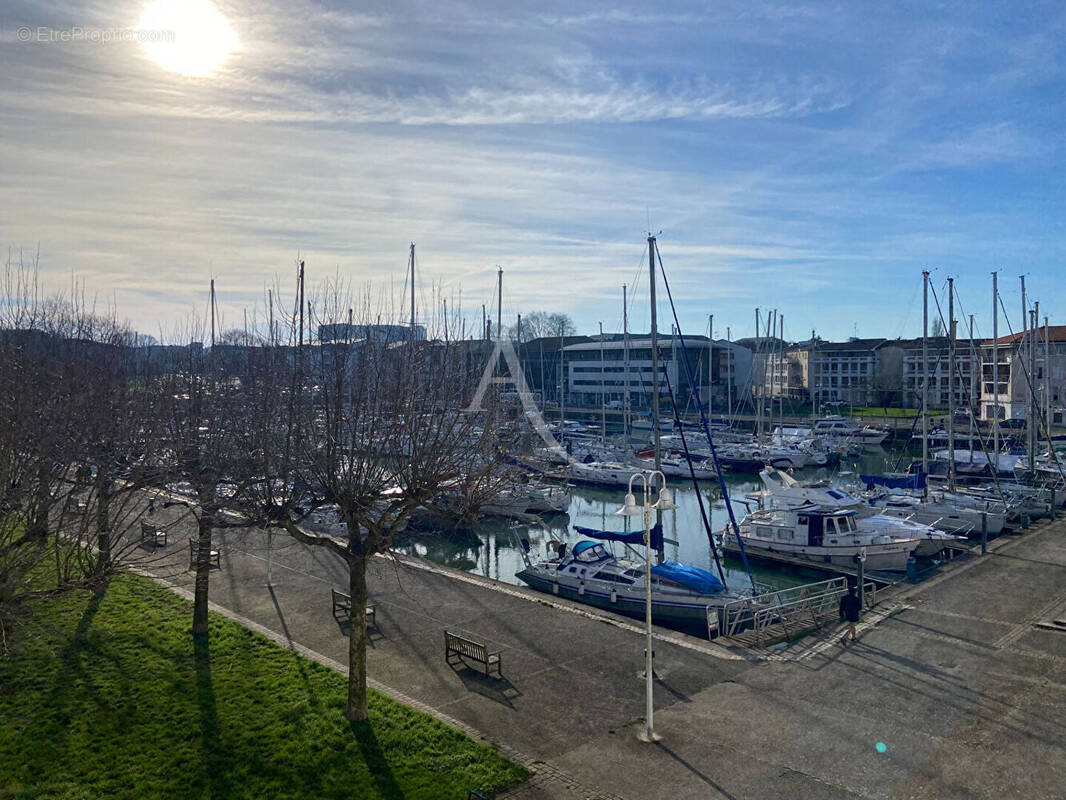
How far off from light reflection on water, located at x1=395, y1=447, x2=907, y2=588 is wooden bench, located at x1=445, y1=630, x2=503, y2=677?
29.2 ft

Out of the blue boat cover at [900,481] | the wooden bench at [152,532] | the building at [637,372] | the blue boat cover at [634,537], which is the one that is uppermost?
the building at [637,372]

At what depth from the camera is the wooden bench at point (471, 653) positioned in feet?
48.9

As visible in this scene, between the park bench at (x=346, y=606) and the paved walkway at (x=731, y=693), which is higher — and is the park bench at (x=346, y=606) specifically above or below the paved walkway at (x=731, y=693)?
above

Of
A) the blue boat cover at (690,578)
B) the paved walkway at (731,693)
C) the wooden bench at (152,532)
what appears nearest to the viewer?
the paved walkway at (731,693)

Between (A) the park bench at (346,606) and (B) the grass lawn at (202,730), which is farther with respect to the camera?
(A) the park bench at (346,606)

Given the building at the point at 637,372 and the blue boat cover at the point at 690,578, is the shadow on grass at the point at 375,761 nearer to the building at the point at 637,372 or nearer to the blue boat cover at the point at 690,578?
the blue boat cover at the point at 690,578

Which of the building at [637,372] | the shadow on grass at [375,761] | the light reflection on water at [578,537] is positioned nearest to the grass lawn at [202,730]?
the shadow on grass at [375,761]

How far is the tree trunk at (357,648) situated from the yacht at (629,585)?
1085cm

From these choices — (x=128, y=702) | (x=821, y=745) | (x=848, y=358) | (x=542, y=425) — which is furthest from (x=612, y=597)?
(x=848, y=358)

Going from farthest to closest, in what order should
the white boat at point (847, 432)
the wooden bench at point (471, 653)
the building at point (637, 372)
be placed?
1. the building at point (637, 372)
2. the white boat at point (847, 432)
3. the wooden bench at point (471, 653)

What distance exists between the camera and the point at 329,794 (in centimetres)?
1050

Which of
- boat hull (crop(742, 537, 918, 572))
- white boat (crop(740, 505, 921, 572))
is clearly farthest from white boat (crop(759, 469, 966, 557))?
boat hull (crop(742, 537, 918, 572))

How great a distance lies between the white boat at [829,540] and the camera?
27703 millimetres

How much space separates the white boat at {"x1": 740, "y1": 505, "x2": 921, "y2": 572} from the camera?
1091 inches
